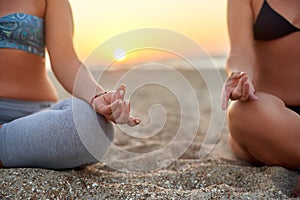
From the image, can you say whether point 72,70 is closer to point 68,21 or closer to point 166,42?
point 68,21

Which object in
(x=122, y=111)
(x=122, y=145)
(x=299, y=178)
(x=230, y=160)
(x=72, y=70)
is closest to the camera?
(x=122, y=111)

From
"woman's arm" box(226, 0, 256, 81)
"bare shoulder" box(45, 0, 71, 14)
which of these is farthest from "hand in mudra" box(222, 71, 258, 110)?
"bare shoulder" box(45, 0, 71, 14)

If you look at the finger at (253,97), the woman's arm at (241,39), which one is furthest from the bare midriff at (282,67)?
the finger at (253,97)

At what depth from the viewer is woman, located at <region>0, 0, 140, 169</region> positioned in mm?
1497

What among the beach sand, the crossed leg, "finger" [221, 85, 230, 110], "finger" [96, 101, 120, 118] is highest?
"finger" [221, 85, 230, 110]

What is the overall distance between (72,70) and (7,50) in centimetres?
28

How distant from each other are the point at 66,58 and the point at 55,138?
1.18 ft

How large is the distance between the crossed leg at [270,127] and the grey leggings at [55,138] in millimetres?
513

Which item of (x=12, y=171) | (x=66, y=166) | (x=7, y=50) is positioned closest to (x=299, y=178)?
(x=66, y=166)

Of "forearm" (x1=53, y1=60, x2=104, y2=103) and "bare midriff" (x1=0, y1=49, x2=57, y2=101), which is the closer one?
"forearm" (x1=53, y1=60, x2=104, y2=103)

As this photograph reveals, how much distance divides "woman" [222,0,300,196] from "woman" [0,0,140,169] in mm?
482

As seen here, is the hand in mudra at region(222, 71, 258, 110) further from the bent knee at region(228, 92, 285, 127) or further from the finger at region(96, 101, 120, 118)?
the finger at region(96, 101, 120, 118)

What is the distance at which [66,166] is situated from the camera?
1570 mm

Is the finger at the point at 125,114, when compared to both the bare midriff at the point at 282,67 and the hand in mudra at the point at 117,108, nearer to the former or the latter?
the hand in mudra at the point at 117,108
